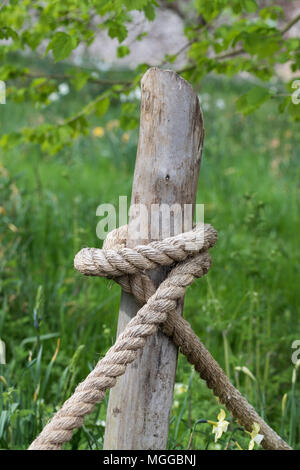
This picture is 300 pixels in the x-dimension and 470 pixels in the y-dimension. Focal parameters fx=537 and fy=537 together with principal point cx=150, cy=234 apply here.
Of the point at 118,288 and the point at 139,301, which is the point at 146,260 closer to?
the point at 139,301

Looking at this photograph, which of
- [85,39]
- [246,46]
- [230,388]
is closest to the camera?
[230,388]

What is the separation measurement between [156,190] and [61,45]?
0.84 m

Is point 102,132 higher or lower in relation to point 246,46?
higher

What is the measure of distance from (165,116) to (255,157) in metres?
5.18

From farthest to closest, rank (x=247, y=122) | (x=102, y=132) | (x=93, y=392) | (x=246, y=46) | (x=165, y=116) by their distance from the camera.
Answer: (x=247, y=122)
(x=102, y=132)
(x=246, y=46)
(x=165, y=116)
(x=93, y=392)

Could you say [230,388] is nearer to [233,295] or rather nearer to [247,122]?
[233,295]

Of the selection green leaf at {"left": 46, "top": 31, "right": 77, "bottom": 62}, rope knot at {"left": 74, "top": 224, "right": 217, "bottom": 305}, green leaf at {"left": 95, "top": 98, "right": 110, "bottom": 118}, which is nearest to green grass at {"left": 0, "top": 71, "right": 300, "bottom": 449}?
rope knot at {"left": 74, "top": 224, "right": 217, "bottom": 305}

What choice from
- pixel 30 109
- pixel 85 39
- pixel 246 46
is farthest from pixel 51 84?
pixel 30 109

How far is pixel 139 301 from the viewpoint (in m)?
1.27

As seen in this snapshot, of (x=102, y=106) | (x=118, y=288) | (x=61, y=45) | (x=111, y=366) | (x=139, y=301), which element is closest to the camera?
(x=111, y=366)

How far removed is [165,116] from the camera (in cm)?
125

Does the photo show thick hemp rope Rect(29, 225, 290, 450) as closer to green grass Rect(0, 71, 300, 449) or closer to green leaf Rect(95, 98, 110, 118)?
green grass Rect(0, 71, 300, 449)

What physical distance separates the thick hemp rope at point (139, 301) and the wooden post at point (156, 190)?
0.05m

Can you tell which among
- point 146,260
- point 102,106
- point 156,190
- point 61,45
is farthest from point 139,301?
point 102,106
